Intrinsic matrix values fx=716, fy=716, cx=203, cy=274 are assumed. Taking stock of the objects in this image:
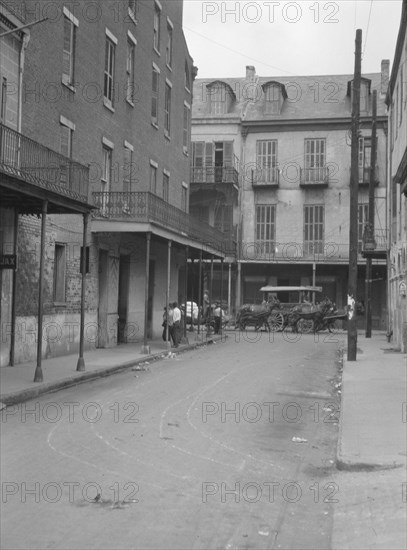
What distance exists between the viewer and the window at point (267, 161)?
45875mm

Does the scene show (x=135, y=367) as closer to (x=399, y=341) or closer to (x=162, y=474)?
(x=399, y=341)

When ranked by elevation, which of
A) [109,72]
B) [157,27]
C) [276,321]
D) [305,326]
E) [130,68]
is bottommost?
[305,326]

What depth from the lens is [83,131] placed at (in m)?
20.8

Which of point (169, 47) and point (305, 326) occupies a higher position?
point (169, 47)

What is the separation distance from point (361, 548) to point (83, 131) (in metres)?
17.3

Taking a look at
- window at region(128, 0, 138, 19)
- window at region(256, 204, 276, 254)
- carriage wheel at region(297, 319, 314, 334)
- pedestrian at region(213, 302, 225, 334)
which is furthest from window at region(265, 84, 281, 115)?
window at region(128, 0, 138, 19)

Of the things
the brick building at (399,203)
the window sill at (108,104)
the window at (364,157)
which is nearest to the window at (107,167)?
the window sill at (108,104)

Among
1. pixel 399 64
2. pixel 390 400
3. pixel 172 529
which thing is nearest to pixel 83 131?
pixel 399 64

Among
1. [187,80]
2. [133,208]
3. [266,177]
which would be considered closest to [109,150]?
[133,208]

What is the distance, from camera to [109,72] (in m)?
23.5

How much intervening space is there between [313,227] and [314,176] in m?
3.20

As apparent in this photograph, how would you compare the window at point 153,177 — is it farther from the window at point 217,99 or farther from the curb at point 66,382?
the window at point 217,99

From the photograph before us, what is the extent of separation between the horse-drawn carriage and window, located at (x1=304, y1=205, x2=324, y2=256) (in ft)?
19.2

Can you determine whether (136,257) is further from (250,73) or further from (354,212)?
(250,73)
